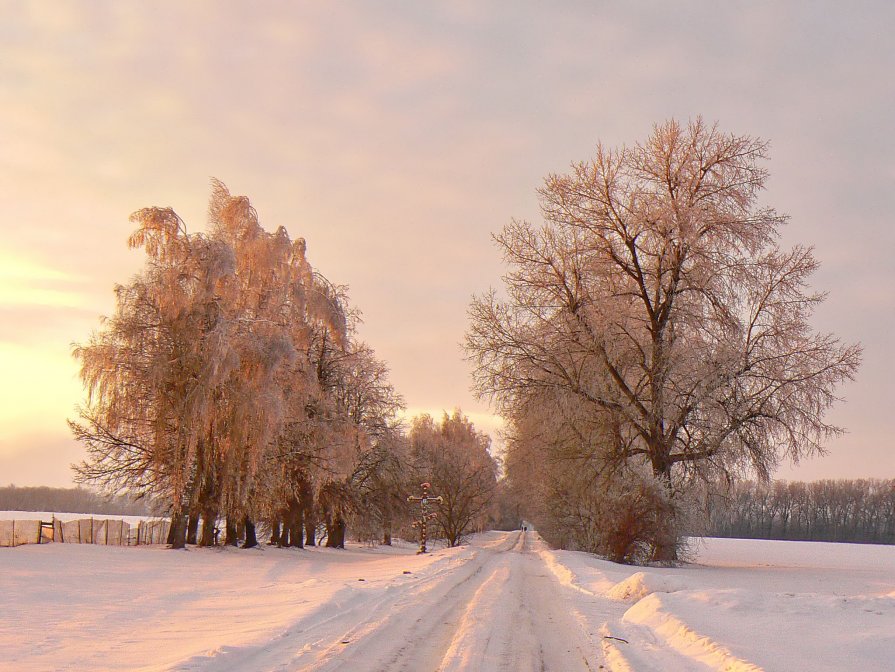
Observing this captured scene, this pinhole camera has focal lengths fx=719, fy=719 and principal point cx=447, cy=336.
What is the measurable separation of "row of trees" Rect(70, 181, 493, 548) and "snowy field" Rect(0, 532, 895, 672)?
839 centimetres

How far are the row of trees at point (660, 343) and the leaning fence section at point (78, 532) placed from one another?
660 inches

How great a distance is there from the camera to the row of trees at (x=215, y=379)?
25.1 metres

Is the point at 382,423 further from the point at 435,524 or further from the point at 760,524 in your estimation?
the point at 760,524

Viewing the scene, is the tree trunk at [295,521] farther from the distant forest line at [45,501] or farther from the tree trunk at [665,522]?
the distant forest line at [45,501]

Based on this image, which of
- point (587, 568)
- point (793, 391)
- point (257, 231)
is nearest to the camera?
point (587, 568)

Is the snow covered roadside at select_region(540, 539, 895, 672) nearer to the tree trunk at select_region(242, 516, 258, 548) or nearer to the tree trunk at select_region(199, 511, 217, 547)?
the tree trunk at select_region(199, 511, 217, 547)

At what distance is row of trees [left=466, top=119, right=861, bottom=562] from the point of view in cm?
2409

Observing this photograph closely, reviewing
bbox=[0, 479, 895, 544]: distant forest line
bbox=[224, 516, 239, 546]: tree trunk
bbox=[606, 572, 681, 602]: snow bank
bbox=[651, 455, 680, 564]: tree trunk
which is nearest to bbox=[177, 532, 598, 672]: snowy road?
bbox=[606, 572, 681, 602]: snow bank

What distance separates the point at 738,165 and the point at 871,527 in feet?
365

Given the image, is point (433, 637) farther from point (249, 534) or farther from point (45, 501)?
point (45, 501)

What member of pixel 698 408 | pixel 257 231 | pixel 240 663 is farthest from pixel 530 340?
pixel 240 663

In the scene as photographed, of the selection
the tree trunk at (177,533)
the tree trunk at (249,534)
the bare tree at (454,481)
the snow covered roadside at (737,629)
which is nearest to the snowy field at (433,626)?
the snow covered roadside at (737,629)

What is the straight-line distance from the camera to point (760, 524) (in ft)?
388

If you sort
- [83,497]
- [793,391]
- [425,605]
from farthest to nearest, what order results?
[83,497] → [793,391] → [425,605]
